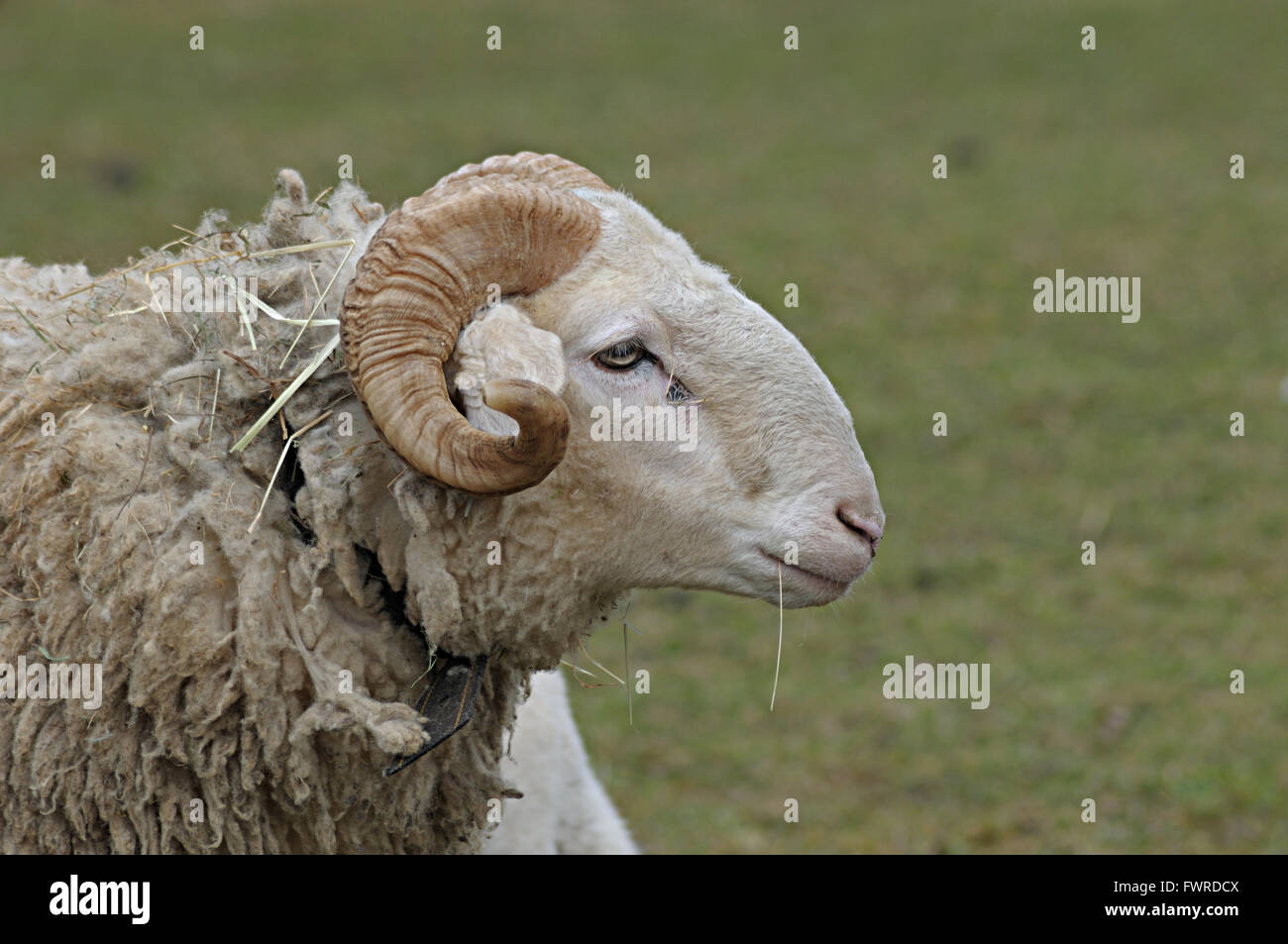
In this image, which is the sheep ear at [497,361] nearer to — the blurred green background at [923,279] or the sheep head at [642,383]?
the sheep head at [642,383]

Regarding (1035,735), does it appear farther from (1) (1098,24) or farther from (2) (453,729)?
(1) (1098,24)

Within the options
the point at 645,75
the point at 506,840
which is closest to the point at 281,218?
the point at 506,840

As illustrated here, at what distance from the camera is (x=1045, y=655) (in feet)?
23.1

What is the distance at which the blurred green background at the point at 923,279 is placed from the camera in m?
6.16

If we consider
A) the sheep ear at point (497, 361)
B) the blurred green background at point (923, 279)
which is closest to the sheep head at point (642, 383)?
the sheep ear at point (497, 361)

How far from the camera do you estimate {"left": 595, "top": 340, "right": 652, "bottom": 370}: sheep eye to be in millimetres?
3143

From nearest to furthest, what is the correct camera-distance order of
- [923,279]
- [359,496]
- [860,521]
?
[359,496] < [860,521] < [923,279]

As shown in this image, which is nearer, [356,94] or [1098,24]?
[356,94]

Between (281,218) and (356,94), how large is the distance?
16.2 metres

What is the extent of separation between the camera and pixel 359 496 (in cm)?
306

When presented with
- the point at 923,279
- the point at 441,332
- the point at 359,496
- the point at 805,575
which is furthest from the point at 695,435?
the point at 923,279

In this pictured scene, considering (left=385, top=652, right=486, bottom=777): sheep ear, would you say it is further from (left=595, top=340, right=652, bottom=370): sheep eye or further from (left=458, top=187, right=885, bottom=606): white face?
(left=595, top=340, right=652, bottom=370): sheep eye

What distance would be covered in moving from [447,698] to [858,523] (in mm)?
985

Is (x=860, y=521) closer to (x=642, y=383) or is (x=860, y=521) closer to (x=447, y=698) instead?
(x=642, y=383)
